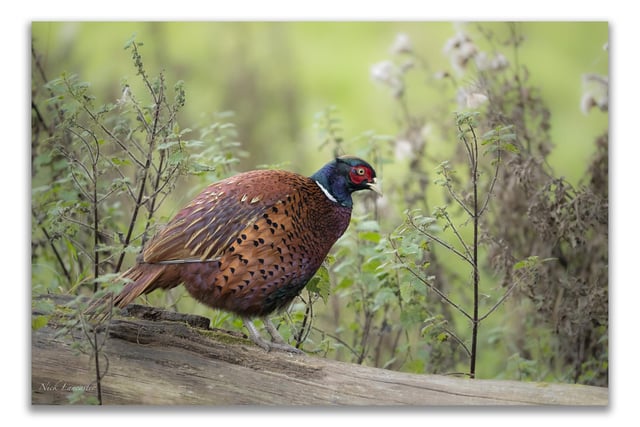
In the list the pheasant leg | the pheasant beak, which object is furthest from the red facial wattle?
the pheasant leg

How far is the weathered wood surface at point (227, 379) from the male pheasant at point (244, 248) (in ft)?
0.53

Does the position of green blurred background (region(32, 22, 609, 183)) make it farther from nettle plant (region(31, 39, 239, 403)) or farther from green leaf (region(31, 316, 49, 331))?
green leaf (region(31, 316, 49, 331))

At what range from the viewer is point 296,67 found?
511 cm

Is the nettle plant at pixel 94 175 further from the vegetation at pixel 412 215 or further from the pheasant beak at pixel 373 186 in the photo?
the pheasant beak at pixel 373 186

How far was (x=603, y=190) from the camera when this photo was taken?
421 cm

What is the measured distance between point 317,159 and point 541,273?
169 cm

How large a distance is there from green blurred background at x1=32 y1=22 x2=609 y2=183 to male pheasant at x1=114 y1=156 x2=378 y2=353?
56 centimetres

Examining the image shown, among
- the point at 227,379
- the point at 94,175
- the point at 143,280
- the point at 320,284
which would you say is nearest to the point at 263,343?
the point at 227,379

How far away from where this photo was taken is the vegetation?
12.0ft

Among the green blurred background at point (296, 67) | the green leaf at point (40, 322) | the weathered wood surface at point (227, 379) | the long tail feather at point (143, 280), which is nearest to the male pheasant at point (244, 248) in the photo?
the long tail feather at point (143, 280)

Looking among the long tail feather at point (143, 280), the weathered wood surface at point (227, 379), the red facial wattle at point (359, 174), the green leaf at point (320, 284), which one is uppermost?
the red facial wattle at point (359, 174)

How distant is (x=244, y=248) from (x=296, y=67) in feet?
6.63

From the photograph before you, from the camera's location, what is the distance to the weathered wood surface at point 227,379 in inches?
130

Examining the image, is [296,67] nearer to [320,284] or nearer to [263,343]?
[320,284]
